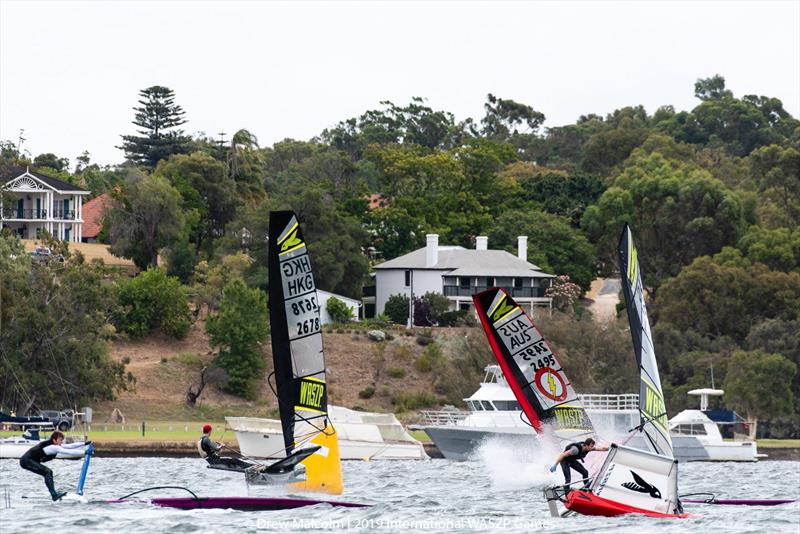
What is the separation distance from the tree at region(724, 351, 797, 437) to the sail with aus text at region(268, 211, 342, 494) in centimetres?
3965

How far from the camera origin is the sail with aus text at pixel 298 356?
87.2ft

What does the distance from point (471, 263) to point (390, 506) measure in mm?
56756

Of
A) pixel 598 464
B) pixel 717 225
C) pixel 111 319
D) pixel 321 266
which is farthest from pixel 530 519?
pixel 717 225

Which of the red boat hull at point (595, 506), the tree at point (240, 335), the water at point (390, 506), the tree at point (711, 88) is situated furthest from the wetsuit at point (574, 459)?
the tree at point (711, 88)

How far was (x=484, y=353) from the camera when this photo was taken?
65938 mm

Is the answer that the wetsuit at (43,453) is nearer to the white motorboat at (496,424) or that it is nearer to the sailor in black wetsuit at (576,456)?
the sailor in black wetsuit at (576,456)

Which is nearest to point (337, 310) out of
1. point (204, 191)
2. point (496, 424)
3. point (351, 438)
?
point (204, 191)

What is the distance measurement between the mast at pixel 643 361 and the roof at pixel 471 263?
2236 inches

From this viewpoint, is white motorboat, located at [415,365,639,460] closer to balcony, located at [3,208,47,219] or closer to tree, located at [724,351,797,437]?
tree, located at [724,351,797,437]

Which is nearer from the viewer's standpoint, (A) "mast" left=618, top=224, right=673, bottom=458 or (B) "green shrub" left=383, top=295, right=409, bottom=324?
(A) "mast" left=618, top=224, right=673, bottom=458

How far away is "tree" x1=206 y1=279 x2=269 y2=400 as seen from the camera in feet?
226

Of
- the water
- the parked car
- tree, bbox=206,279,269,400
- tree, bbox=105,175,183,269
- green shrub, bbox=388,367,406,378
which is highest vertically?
tree, bbox=105,175,183,269

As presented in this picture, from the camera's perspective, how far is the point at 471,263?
83.6 meters

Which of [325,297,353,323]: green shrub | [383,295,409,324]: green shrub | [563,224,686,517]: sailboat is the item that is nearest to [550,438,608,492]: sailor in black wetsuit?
[563,224,686,517]: sailboat
